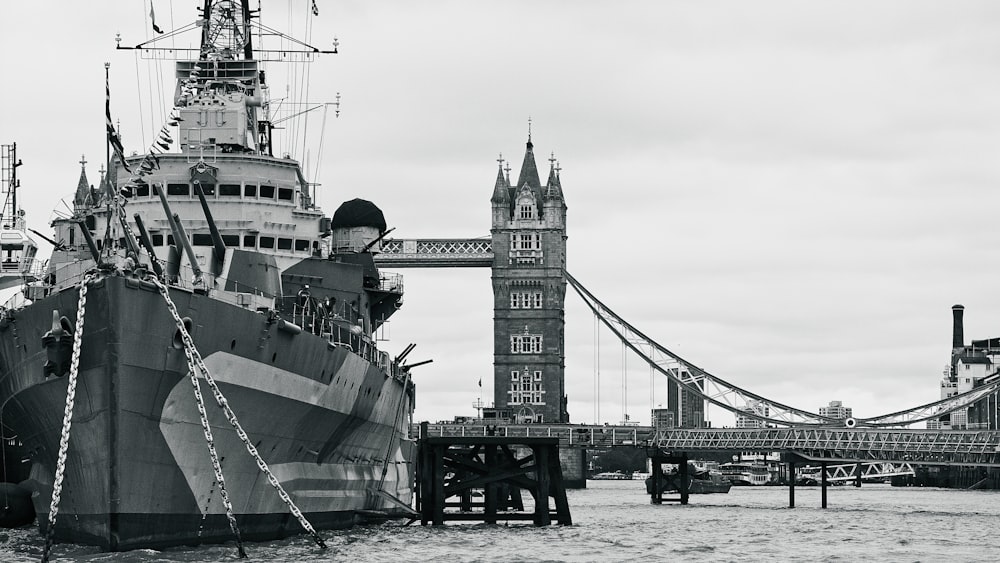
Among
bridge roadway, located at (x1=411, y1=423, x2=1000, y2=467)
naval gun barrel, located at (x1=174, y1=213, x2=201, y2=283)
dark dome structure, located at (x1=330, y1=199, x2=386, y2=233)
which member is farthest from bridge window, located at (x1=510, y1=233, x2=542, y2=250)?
naval gun barrel, located at (x1=174, y1=213, x2=201, y2=283)

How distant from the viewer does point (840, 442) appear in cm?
8369

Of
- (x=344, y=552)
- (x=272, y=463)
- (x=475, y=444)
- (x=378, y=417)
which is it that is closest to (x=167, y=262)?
(x=272, y=463)

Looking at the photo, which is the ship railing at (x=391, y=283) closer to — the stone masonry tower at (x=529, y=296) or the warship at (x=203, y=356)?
the warship at (x=203, y=356)

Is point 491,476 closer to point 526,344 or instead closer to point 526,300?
point 526,344

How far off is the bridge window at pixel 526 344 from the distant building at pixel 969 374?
33237 millimetres

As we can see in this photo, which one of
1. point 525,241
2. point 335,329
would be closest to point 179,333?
point 335,329

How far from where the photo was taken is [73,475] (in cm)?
3216

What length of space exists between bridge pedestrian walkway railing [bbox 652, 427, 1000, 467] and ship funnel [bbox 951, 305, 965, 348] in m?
77.4

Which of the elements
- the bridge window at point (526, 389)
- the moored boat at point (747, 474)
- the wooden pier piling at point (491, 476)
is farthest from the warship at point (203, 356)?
the moored boat at point (747, 474)

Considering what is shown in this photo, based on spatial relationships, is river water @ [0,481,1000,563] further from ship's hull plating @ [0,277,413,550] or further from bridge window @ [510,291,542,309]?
bridge window @ [510,291,542,309]

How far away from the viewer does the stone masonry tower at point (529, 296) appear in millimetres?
131125

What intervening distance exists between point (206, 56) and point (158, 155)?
18.0 feet

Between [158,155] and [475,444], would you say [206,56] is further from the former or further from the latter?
[475,444]

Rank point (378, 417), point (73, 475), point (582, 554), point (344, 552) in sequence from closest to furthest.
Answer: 1. point (73, 475)
2. point (344, 552)
3. point (582, 554)
4. point (378, 417)
